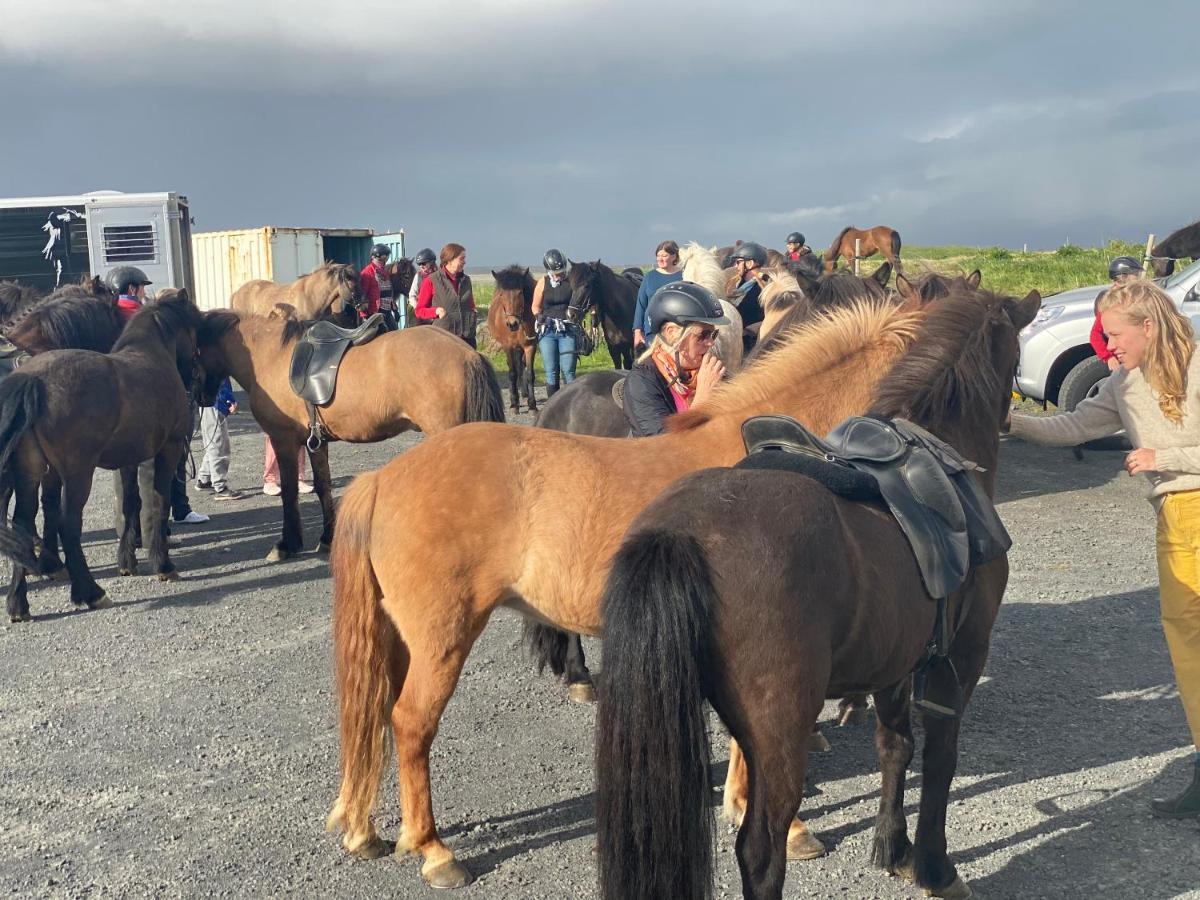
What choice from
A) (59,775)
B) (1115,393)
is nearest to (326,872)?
(59,775)

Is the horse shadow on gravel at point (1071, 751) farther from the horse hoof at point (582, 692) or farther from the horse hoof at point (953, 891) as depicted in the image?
the horse hoof at point (582, 692)

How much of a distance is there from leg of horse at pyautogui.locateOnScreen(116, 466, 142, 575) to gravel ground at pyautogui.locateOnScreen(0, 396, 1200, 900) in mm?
434

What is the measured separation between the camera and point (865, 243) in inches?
993

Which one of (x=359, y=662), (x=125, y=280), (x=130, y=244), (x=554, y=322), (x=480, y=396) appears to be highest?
(x=130, y=244)

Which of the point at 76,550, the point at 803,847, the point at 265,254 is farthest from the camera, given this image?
the point at 265,254

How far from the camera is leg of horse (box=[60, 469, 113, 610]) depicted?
6.93 meters

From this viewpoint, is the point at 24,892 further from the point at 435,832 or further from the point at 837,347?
the point at 837,347

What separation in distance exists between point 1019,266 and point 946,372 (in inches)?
877

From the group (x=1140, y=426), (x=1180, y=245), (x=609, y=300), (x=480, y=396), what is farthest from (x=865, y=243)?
(x=1140, y=426)

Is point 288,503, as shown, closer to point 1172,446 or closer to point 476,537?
point 476,537

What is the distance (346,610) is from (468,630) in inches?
18.3

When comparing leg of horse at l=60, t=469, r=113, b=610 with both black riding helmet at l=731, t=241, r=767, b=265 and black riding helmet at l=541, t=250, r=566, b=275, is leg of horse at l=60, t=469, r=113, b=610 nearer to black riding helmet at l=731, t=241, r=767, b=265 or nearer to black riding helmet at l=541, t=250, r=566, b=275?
black riding helmet at l=731, t=241, r=767, b=265

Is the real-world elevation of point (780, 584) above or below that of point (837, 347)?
below

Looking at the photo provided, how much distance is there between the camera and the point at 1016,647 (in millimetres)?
5832
